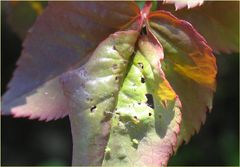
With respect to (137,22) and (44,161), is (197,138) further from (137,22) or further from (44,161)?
(137,22)

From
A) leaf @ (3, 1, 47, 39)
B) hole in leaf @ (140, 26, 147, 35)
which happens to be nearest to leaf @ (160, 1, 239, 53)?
hole in leaf @ (140, 26, 147, 35)

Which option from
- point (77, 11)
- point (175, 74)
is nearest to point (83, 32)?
point (77, 11)

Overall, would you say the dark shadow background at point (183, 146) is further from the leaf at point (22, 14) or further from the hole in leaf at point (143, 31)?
the hole in leaf at point (143, 31)

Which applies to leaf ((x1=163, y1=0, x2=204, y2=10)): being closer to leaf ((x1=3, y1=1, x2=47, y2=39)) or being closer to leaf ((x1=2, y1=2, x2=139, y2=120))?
leaf ((x1=2, y1=2, x2=139, y2=120))

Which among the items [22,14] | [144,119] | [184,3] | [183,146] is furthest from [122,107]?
[183,146]

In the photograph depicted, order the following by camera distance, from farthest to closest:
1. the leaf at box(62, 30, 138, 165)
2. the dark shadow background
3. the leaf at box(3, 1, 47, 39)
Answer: the dark shadow background < the leaf at box(3, 1, 47, 39) < the leaf at box(62, 30, 138, 165)

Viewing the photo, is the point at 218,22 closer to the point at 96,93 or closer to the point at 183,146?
the point at 96,93

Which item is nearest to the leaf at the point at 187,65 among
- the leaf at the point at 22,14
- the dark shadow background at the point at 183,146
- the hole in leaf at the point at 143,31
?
the hole in leaf at the point at 143,31
